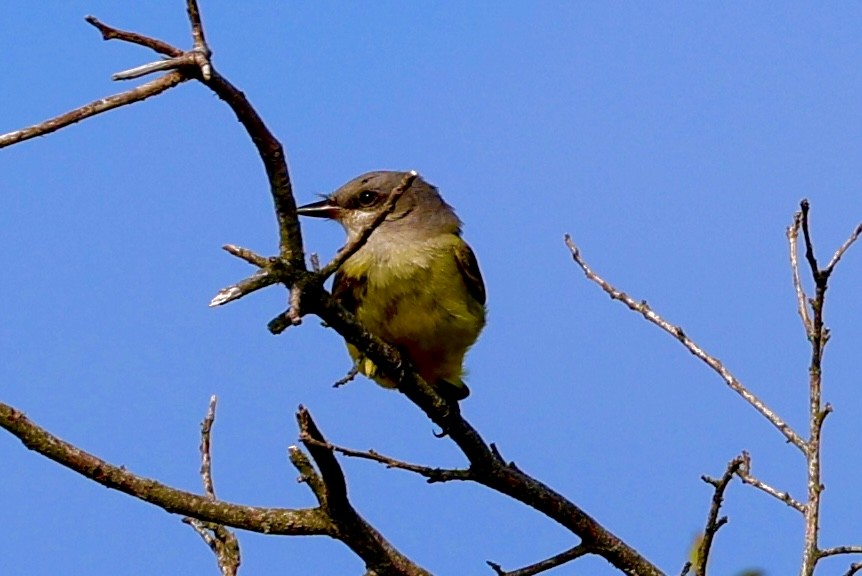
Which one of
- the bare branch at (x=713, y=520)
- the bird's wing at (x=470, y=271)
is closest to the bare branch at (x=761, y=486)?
the bare branch at (x=713, y=520)

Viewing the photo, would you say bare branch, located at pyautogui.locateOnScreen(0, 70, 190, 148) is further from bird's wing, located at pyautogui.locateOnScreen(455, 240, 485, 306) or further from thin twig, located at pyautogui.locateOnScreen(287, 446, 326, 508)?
bird's wing, located at pyautogui.locateOnScreen(455, 240, 485, 306)

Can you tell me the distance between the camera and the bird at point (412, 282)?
7.23 meters

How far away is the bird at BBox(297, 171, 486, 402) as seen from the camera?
7234 millimetres

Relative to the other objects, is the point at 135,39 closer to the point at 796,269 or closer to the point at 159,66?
the point at 159,66

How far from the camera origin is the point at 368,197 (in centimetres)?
825

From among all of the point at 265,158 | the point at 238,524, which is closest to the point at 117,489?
the point at 238,524

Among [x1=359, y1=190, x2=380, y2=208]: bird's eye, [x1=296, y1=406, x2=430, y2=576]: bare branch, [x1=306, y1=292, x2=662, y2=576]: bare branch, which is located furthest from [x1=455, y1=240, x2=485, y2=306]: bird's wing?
[x1=296, y1=406, x2=430, y2=576]: bare branch

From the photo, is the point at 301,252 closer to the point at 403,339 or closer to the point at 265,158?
the point at 265,158

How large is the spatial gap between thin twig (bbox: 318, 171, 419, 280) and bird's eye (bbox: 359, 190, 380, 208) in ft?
12.2

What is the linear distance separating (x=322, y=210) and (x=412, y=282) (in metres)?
1.11

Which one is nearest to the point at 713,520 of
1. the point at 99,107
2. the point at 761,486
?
the point at 761,486

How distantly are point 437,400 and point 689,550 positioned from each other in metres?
1.55

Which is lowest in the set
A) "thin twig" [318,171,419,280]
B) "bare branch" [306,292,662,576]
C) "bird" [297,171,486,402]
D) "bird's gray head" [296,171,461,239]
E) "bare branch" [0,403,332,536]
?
"bare branch" [0,403,332,536]

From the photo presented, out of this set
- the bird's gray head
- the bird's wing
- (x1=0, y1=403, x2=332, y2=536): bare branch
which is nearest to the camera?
(x1=0, y1=403, x2=332, y2=536): bare branch
